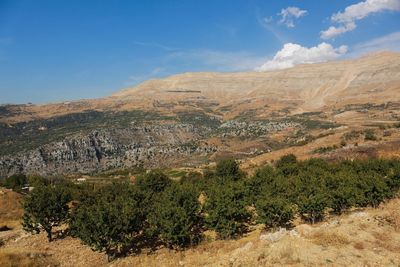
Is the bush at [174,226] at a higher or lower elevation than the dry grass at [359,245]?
lower

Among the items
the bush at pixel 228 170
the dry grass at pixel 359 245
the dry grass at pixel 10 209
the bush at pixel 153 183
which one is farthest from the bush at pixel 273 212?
the dry grass at pixel 10 209

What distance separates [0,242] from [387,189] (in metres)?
57.8

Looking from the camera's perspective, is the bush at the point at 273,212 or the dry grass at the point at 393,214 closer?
the dry grass at the point at 393,214

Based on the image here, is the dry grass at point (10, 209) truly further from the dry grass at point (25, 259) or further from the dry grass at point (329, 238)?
the dry grass at point (329, 238)

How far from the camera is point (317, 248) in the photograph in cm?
2858

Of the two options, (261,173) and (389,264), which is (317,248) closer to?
(389,264)

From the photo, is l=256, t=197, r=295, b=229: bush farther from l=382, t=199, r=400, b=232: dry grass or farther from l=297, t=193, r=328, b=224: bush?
l=382, t=199, r=400, b=232: dry grass

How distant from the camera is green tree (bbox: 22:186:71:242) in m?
48.1

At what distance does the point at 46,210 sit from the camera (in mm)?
48469

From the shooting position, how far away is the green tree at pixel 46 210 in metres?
48.1

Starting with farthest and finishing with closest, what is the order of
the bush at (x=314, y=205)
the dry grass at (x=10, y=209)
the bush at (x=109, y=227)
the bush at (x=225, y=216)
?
the dry grass at (x=10, y=209) → the bush at (x=314, y=205) → the bush at (x=225, y=216) → the bush at (x=109, y=227)

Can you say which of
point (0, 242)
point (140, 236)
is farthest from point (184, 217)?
point (0, 242)

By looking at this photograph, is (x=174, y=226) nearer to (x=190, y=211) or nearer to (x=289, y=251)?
(x=190, y=211)

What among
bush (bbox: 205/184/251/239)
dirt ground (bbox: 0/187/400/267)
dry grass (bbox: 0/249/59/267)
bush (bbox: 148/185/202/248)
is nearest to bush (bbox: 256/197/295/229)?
dirt ground (bbox: 0/187/400/267)
